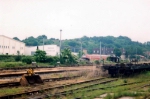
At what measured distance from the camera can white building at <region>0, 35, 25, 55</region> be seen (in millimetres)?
52800

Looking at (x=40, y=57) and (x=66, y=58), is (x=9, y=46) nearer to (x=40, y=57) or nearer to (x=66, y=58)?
(x=66, y=58)

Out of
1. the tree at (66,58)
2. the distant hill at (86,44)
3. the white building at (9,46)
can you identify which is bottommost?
the tree at (66,58)

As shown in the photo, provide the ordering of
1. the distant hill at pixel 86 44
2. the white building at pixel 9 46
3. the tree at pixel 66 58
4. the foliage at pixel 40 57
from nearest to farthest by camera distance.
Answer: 1. the foliage at pixel 40 57
2. the tree at pixel 66 58
3. the white building at pixel 9 46
4. the distant hill at pixel 86 44

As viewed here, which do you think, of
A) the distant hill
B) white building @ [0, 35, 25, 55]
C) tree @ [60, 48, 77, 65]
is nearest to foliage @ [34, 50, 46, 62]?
tree @ [60, 48, 77, 65]

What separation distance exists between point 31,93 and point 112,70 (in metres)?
12.5

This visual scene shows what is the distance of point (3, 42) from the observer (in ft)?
174

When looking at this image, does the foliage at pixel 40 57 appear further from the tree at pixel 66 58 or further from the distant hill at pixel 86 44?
the distant hill at pixel 86 44

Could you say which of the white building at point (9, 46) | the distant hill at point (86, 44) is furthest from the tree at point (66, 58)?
the distant hill at point (86, 44)

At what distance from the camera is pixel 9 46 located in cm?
5588

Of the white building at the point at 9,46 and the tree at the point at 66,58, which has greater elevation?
the white building at the point at 9,46

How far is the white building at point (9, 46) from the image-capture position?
173 ft

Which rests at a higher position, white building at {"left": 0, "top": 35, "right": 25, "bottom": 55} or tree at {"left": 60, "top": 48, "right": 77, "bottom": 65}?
white building at {"left": 0, "top": 35, "right": 25, "bottom": 55}

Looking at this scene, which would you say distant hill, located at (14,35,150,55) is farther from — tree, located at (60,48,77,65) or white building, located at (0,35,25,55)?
tree, located at (60,48,77,65)

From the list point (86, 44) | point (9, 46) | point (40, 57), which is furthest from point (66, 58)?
point (86, 44)
